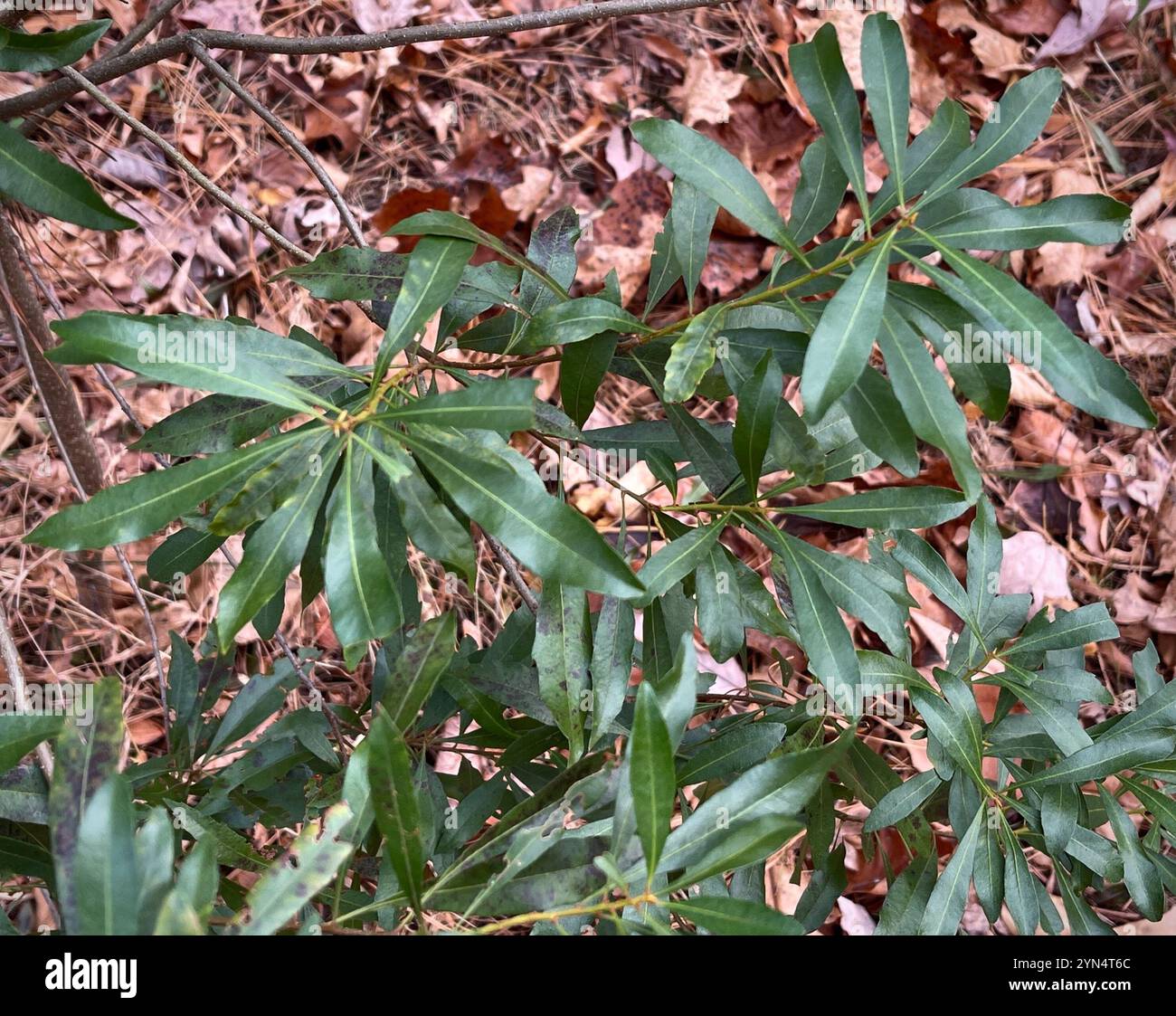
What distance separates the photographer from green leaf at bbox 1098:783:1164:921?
3.35 feet

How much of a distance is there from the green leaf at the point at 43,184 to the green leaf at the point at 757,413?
549 millimetres

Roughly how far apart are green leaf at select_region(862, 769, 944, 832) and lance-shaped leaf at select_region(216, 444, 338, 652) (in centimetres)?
71

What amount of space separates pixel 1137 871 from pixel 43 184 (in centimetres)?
126

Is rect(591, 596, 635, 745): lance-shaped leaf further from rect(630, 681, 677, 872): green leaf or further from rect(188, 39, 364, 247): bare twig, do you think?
rect(188, 39, 364, 247): bare twig

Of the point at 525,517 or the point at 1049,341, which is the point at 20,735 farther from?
the point at 1049,341

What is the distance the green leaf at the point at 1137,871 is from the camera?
3.35 feet

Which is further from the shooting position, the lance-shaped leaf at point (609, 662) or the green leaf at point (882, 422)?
the lance-shaped leaf at point (609, 662)

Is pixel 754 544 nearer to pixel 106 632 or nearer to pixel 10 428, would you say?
pixel 106 632

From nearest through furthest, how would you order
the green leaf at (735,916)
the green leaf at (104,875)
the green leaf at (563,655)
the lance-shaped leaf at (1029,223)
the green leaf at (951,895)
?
1. the green leaf at (104,875)
2. the green leaf at (735,916)
3. the lance-shaped leaf at (1029,223)
4. the green leaf at (563,655)
5. the green leaf at (951,895)

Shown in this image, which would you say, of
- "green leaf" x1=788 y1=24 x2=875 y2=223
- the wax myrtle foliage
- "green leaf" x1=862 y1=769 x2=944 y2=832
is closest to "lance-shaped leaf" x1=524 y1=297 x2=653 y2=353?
the wax myrtle foliage

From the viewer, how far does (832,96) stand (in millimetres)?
807

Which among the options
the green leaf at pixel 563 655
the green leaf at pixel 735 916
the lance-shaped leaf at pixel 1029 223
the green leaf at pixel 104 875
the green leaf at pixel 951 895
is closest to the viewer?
the green leaf at pixel 104 875

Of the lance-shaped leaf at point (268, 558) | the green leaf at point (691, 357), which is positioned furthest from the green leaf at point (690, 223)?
the lance-shaped leaf at point (268, 558)

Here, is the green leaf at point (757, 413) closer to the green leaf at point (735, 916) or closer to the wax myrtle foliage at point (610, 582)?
the wax myrtle foliage at point (610, 582)
